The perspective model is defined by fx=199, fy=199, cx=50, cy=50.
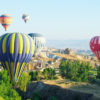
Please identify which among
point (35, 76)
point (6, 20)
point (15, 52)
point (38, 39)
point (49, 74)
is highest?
point (6, 20)

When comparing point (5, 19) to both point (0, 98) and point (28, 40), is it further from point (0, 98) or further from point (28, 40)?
point (0, 98)

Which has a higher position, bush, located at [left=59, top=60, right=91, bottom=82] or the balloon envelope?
the balloon envelope

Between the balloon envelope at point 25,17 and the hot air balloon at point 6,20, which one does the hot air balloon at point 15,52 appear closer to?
the hot air balloon at point 6,20

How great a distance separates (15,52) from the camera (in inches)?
1741

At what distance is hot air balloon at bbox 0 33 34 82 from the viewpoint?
44.0 m

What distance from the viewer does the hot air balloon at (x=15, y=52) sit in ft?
144

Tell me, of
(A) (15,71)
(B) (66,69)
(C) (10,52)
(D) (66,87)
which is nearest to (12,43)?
(C) (10,52)

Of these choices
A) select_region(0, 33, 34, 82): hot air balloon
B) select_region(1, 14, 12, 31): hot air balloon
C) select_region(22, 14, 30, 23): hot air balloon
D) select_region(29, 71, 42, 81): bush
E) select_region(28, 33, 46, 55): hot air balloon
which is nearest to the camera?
select_region(0, 33, 34, 82): hot air balloon

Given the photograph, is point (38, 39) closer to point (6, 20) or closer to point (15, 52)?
point (6, 20)

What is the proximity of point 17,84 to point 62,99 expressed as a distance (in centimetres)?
1256

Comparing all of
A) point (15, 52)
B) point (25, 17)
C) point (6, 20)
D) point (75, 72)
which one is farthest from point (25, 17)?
point (15, 52)

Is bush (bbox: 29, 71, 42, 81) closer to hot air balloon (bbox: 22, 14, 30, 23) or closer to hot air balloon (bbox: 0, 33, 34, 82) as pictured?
hot air balloon (bbox: 0, 33, 34, 82)

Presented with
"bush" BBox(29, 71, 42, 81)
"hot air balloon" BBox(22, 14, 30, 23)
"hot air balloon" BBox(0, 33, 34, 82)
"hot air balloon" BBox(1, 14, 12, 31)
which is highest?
"hot air balloon" BBox(22, 14, 30, 23)

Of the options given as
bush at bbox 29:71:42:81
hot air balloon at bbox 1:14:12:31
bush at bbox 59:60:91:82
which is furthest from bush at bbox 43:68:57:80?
hot air balloon at bbox 1:14:12:31
